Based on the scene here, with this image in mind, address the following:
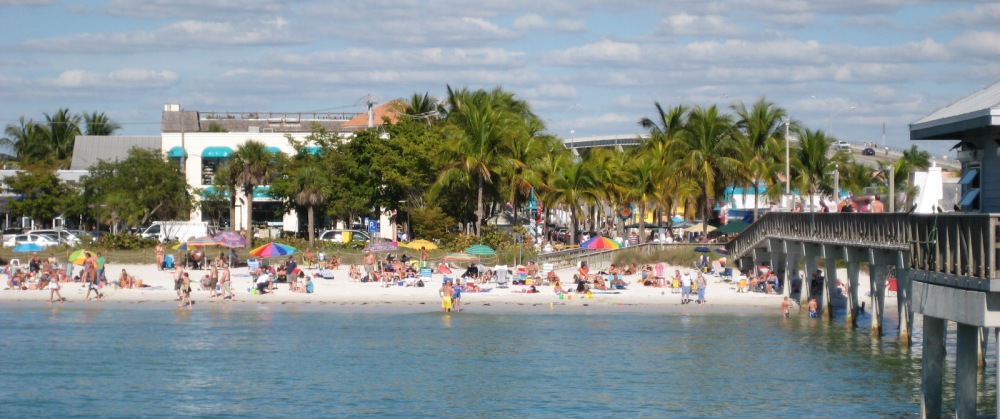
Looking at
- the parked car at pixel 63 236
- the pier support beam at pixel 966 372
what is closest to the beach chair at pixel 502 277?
the parked car at pixel 63 236

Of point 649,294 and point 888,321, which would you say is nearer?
point 888,321

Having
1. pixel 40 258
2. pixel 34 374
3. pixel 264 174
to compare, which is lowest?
pixel 34 374

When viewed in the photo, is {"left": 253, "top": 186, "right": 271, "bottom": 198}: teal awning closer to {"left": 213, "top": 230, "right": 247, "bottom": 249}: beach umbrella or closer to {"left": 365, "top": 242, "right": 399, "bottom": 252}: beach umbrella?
{"left": 365, "top": 242, "right": 399, "bottom": 252}: beach umbrella

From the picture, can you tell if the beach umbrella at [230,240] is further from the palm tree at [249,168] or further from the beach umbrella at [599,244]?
the beach umbrella at [599,244]

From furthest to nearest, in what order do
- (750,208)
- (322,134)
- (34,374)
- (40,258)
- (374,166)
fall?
(750,208), (322,134), (374,166), (40,258), (34,374)

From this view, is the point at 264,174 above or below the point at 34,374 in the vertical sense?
above

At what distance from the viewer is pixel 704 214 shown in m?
61.8

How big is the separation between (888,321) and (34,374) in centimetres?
2754

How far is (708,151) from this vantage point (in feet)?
197

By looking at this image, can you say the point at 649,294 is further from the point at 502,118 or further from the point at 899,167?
the point at 899,167

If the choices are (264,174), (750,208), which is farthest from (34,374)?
(750,208)

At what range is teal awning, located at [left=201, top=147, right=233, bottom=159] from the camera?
79.4 meters

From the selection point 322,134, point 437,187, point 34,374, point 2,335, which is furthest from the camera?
point 322,134

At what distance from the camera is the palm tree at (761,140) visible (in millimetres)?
60250
